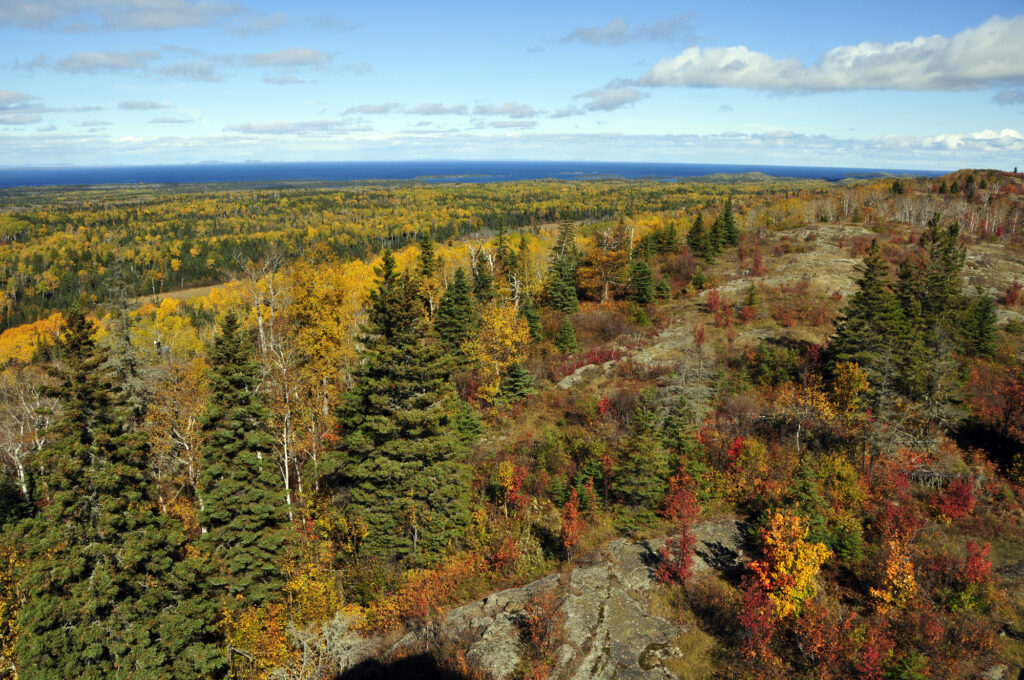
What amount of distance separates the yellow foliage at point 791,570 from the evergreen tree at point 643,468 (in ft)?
23.6

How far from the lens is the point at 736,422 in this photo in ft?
101

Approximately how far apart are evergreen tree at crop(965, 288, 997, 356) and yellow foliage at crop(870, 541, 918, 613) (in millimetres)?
29708

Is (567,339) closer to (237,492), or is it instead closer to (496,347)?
(496,347)

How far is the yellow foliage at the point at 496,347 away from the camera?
124 feet

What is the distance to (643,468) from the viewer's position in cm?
2498

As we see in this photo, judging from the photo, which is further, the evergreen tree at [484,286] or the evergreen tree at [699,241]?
the evergreen tree at [699,241]

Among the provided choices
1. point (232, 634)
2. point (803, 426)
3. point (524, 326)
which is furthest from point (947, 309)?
point (232, 634)

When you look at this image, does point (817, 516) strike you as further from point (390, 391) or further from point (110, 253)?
point (110, 253)

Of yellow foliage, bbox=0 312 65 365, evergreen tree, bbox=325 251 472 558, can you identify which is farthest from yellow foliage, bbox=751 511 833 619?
yellow foliage, bbox=0 312 65 365

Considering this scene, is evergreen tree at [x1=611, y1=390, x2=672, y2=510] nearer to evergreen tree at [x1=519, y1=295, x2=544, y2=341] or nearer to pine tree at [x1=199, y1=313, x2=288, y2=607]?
pine tree at [x1=199, y1=313, x2=288, y2=607]

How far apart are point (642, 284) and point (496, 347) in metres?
23.9

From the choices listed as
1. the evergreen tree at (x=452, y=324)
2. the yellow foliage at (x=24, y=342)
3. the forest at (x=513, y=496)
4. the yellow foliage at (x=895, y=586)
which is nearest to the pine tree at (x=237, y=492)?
the forest at (x=513, y=496)

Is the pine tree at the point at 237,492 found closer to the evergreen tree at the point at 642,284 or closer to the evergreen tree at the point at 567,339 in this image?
the evergreen tree at the point at 567,339

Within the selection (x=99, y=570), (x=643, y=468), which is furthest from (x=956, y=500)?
(x=99, y=570)
